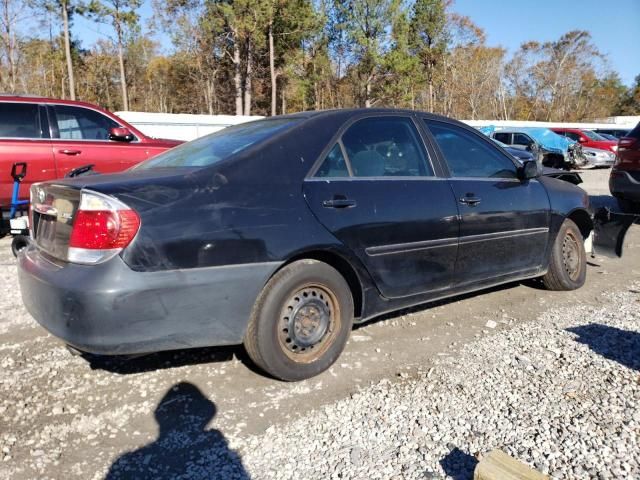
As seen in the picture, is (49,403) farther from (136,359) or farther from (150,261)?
(150,261)

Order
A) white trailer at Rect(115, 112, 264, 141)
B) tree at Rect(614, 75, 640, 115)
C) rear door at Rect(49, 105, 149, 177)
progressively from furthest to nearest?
tree at Rect(614, 75, 640, 115) → white trailer at Rect(115, 112, 264, 141) → rear door at Rect(49, 105, 149, 177)

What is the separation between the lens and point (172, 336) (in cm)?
250

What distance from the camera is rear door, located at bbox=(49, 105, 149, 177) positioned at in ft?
21.1

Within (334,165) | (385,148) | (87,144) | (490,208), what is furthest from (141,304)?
(87,144)

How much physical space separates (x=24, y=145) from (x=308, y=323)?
16.9 ft

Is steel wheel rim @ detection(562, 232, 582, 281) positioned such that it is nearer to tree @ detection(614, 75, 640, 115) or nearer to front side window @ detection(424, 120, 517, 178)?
front side window @ detection(424, 120, 517, 178)

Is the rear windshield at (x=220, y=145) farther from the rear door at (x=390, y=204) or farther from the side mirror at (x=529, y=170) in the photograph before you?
the side mirror at (x=529, y=170)

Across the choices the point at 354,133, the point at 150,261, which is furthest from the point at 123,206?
the point at 354,133

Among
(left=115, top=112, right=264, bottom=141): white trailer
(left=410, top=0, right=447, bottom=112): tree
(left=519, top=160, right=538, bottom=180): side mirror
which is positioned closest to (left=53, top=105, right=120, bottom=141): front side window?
(left=519, top=160, right=538, bottom=180): side mirror

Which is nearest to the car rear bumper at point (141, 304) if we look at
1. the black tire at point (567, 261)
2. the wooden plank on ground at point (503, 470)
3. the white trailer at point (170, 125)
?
the wooden plank on ground at point (503, 470)

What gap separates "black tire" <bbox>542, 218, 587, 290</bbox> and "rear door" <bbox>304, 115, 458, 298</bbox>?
1.47 m

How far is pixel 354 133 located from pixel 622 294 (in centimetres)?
310

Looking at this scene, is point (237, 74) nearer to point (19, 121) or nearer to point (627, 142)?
point (19, 121)

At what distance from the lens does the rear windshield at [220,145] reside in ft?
9.79
